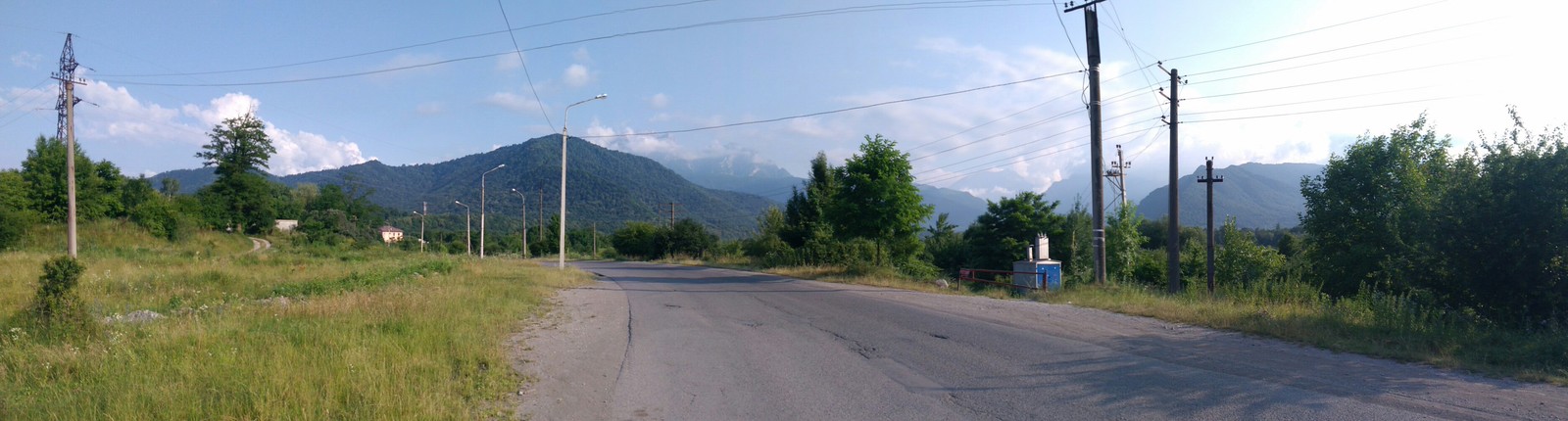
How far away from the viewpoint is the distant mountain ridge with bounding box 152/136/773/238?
10700 cm

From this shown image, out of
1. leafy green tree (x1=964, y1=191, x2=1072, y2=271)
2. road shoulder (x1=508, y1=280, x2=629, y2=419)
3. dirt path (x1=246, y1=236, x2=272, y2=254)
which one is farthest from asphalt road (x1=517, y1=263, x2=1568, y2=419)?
dirt path (x1=246, y1=236, x2=272, y2=254)

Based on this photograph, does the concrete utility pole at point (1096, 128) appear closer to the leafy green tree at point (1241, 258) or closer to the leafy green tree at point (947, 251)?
the leafy green tree at point (1241, 258)

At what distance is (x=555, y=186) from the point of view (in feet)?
364

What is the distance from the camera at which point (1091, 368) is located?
7.30 meters

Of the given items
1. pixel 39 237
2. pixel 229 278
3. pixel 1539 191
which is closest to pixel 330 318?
pixel 229 278

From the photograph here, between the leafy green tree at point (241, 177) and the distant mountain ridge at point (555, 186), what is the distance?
39.5 meters

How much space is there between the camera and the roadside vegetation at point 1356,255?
8.55m

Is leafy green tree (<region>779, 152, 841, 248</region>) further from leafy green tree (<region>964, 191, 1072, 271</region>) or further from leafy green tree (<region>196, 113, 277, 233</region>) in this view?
leafy green tree (<region>196, 113, 277, 233</region>)

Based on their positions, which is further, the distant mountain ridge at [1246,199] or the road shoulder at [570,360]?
the distant mountain ridge at [1246,199]

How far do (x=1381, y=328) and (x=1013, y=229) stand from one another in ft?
95.4

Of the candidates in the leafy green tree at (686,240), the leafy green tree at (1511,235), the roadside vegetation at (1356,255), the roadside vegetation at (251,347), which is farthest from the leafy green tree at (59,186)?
the leafy green tree at (1511,235)

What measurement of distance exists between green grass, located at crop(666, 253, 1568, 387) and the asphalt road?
461 mm

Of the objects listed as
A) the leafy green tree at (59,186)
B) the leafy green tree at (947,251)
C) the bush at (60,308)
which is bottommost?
the leafy green tree at (947,251)

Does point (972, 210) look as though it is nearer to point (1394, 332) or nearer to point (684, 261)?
point (684, 261)
